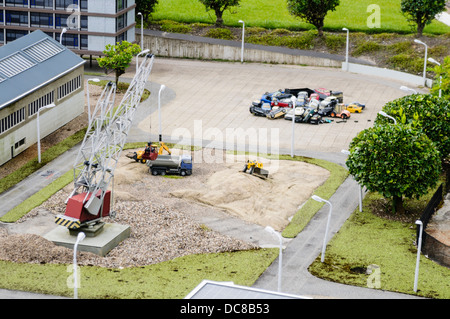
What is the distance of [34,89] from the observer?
294 feet

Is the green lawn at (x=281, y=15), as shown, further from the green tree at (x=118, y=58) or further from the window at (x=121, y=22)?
the green tree at (x=118, y=58)

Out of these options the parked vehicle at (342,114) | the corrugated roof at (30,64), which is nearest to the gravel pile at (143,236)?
the corrugated roof at (30,64)

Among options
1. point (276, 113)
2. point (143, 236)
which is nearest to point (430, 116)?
point (276, 113)

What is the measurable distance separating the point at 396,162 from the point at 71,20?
66.7m

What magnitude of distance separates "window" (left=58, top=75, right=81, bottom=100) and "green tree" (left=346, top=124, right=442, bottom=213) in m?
40.5

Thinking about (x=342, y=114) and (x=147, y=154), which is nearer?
(x=147, y=154)

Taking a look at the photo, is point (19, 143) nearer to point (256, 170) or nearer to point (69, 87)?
point (69, 87)

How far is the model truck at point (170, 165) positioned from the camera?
83688 mm

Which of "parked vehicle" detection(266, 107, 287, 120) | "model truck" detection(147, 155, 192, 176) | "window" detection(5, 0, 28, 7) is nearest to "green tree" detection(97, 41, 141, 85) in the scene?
"window" detection(5, 0, 28, 7)

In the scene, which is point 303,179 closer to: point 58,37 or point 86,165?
point 86,165

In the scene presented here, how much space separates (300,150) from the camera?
93.8 meters

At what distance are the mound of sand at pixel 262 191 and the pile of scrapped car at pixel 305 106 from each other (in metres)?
15.9

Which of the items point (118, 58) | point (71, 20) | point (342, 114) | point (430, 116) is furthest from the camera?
point (71, 20)

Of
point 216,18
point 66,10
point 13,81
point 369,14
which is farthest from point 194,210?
point 369,14
